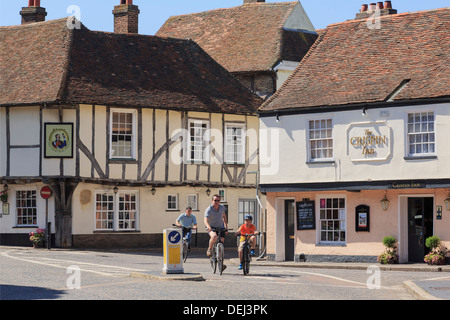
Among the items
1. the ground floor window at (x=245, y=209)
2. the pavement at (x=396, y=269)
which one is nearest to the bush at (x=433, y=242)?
the pavement at (x=396, y=269)

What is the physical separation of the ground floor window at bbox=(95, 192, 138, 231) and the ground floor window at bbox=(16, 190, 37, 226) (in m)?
2.51

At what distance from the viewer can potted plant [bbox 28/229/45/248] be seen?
1403 inches

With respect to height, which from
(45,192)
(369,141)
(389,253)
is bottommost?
(389,253)

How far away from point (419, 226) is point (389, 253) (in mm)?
1411

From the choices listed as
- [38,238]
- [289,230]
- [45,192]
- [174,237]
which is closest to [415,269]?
[289,230]

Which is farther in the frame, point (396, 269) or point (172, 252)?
point (396, 269)

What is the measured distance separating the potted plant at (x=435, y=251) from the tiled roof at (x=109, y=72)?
14259mm

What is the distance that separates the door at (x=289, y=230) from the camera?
3127 centimetres

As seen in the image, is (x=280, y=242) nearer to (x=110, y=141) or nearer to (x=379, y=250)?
(x=379, y=250)

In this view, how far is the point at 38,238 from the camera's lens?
3562 centimetres

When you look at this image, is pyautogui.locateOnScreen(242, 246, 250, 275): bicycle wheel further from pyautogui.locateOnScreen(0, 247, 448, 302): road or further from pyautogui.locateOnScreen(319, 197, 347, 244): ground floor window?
pyautogui.locateOnScreen(319, 197, 347, 244): ground floor window

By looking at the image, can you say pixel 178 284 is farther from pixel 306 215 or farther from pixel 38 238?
pixel 38 238

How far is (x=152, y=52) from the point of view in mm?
41000
